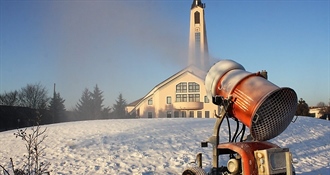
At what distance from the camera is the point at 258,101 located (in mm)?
5602

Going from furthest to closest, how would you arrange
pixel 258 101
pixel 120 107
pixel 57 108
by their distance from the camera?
pixel 120 107
pixel 57 108
pixel 258 101

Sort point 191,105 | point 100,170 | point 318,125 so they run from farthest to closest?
point 191,105 < point 318,125 < point 100,170

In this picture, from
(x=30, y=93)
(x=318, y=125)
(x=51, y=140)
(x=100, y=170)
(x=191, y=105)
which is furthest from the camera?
(x=30, y=93)

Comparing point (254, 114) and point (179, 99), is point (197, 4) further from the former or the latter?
point (254, 114)

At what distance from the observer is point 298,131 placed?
1664 cm

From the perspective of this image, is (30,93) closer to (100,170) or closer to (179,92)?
(179,92)

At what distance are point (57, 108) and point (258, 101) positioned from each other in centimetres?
6403

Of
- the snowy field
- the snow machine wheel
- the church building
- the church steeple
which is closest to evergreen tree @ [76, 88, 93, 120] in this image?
the church building

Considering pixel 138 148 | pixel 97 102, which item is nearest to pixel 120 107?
pixel 97 102

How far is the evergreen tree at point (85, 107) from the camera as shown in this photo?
227ft

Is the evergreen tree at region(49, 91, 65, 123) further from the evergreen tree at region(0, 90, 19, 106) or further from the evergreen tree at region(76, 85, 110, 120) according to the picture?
the evergreen tree at region(0, 90, 19, 106)

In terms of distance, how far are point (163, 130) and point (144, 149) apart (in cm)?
327

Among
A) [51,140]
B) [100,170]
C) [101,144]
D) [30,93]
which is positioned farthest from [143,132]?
[30,93]

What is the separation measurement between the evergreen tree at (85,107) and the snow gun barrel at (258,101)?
64015mm
